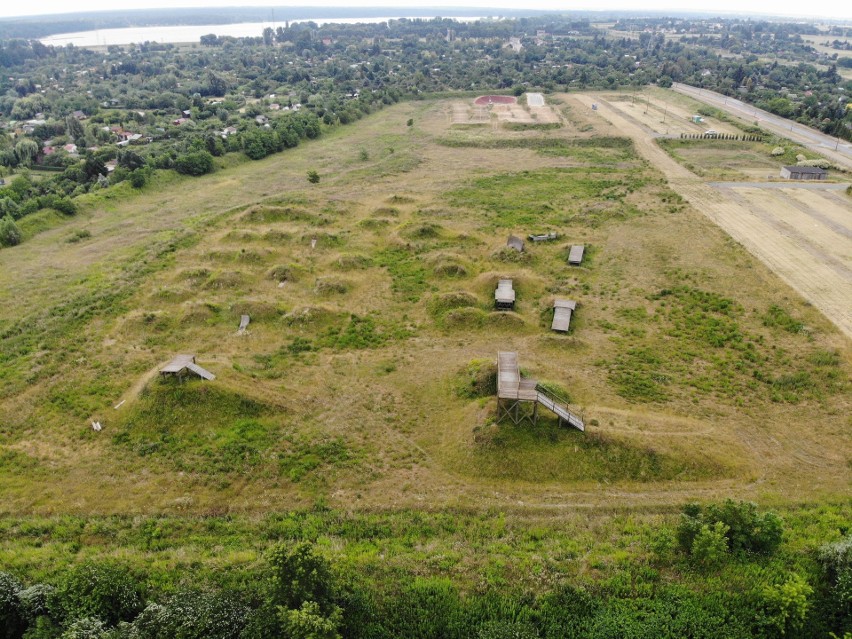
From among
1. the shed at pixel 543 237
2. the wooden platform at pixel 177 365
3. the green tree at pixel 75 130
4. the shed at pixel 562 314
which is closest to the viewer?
the wooden platform at pixel 177 365

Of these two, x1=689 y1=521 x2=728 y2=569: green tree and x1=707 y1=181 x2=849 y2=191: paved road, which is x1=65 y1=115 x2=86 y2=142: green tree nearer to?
x1=707 y1=181 x2=849 y2=191: paved road

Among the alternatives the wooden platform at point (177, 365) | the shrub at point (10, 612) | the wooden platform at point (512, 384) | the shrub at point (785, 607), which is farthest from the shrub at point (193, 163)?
the shrub at point (785, 607)

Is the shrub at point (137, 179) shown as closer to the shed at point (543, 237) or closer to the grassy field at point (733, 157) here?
the shed at point (543, 237)

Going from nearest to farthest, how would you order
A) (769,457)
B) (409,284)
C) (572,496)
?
(572,496) < (769,457) < (409,284)

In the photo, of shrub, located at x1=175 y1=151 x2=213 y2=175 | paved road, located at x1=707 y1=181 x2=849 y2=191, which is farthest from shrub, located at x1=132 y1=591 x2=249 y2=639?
shrub, located at x1=175 y1=151 x2=213 y2=175

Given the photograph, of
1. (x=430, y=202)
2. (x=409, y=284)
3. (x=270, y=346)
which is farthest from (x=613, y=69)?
(x=270, y=346)

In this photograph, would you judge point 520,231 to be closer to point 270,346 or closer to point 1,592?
point 270,346
